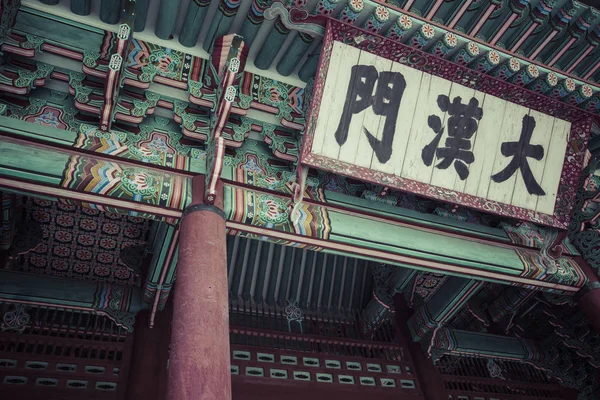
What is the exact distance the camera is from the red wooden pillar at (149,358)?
15.3 ft

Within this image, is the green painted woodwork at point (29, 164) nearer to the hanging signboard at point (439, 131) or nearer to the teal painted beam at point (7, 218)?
the teal painted beam at point (7, 218)

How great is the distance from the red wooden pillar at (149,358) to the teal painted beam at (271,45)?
A: 270cm

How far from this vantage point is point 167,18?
3828 millimetres

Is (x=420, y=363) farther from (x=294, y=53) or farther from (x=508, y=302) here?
(x=294, y=53)

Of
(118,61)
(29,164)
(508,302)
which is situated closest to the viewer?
(29,164)

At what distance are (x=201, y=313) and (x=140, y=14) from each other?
87.9 inches

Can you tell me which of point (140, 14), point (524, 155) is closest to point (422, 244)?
point (524, 155)

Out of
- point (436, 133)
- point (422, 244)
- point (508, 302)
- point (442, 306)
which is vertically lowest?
point (422, 244)

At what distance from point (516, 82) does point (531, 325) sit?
384cm

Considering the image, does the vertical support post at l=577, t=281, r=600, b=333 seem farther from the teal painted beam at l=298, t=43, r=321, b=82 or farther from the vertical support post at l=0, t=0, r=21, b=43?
the vertical support post at l=0, t=0, r=21, b=43

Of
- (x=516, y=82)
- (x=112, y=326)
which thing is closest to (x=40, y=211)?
(x=112, y=326)

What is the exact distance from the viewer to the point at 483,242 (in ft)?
15.5

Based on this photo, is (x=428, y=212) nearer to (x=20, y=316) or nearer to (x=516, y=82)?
(x=516, y=82)

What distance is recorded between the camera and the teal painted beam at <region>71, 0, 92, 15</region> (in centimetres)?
366
